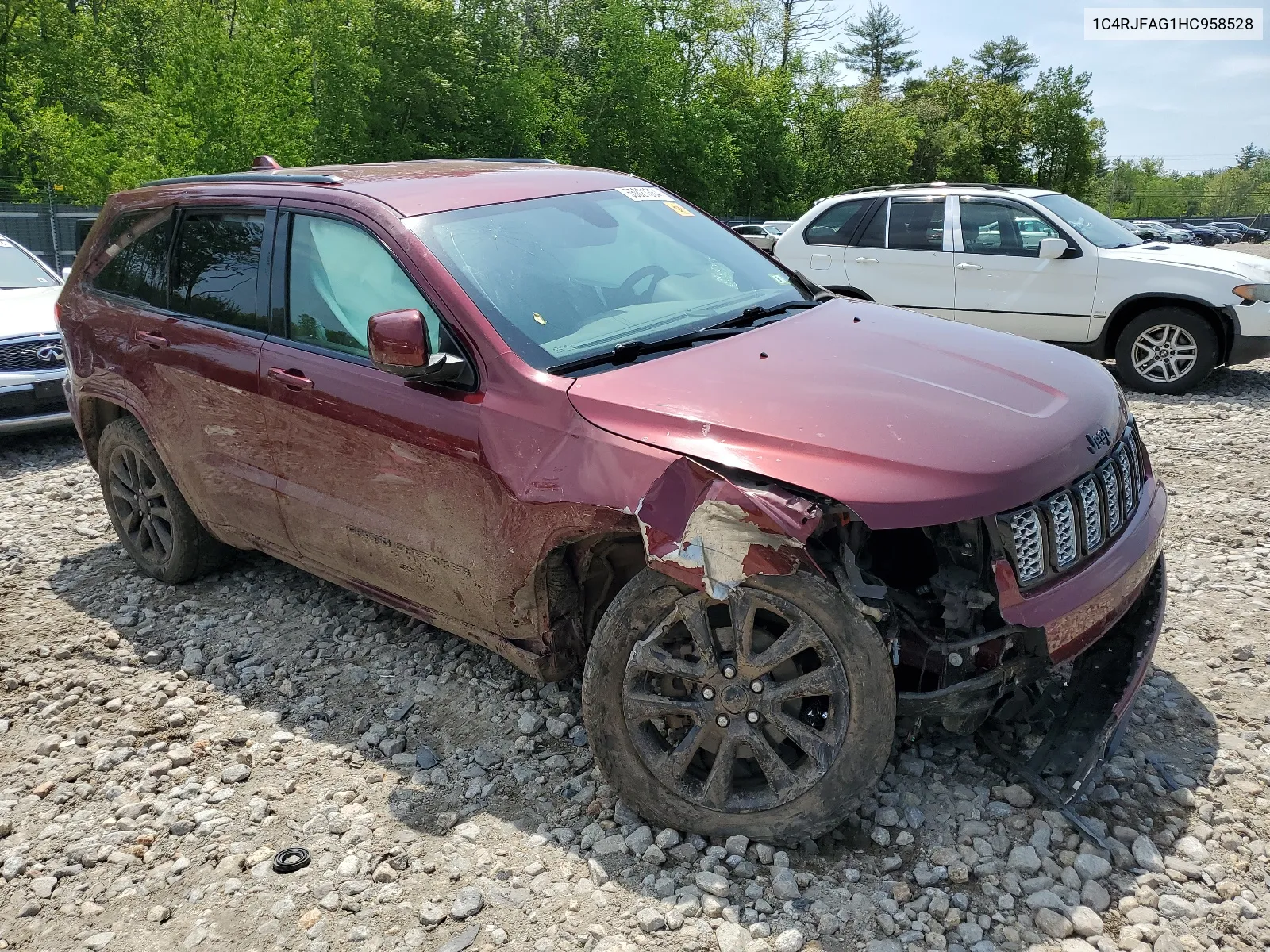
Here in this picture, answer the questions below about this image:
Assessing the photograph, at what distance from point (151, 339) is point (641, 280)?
2296 mm

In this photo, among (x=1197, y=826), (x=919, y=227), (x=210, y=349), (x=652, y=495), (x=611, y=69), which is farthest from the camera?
(x=611, y=69)

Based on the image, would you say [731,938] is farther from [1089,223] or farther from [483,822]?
[1089,223]

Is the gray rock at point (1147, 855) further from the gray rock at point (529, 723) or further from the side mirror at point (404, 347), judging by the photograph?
the side mirror at point (404, 347)

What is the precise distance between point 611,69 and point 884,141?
1846cm

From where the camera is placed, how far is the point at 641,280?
3.60 metres

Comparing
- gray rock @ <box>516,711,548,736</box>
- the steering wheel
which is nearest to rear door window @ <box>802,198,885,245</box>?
the steering wheel

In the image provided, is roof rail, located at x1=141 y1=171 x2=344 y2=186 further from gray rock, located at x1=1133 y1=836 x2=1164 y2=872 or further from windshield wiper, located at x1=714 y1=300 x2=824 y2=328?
gray rock, located at x1=1133 y1=836 x2=1164 y2=872

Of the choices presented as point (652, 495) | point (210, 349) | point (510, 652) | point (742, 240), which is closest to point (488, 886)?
point (510, 652)

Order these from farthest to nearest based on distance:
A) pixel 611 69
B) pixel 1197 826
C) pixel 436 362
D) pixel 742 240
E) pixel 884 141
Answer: pixel 884 141 → pixel 611 69 → pixel 742 240 → pixel 436 362 → pixel 1197 826

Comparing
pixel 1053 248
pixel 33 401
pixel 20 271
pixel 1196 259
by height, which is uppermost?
pixel 20 271

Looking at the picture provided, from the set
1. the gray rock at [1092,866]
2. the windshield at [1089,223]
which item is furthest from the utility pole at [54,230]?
the gray rock at [1092,866]

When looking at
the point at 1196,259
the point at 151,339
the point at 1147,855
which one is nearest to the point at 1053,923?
the point at 1147,855

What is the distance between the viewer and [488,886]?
274cm

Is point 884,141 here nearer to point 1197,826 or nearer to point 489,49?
point 489,49
